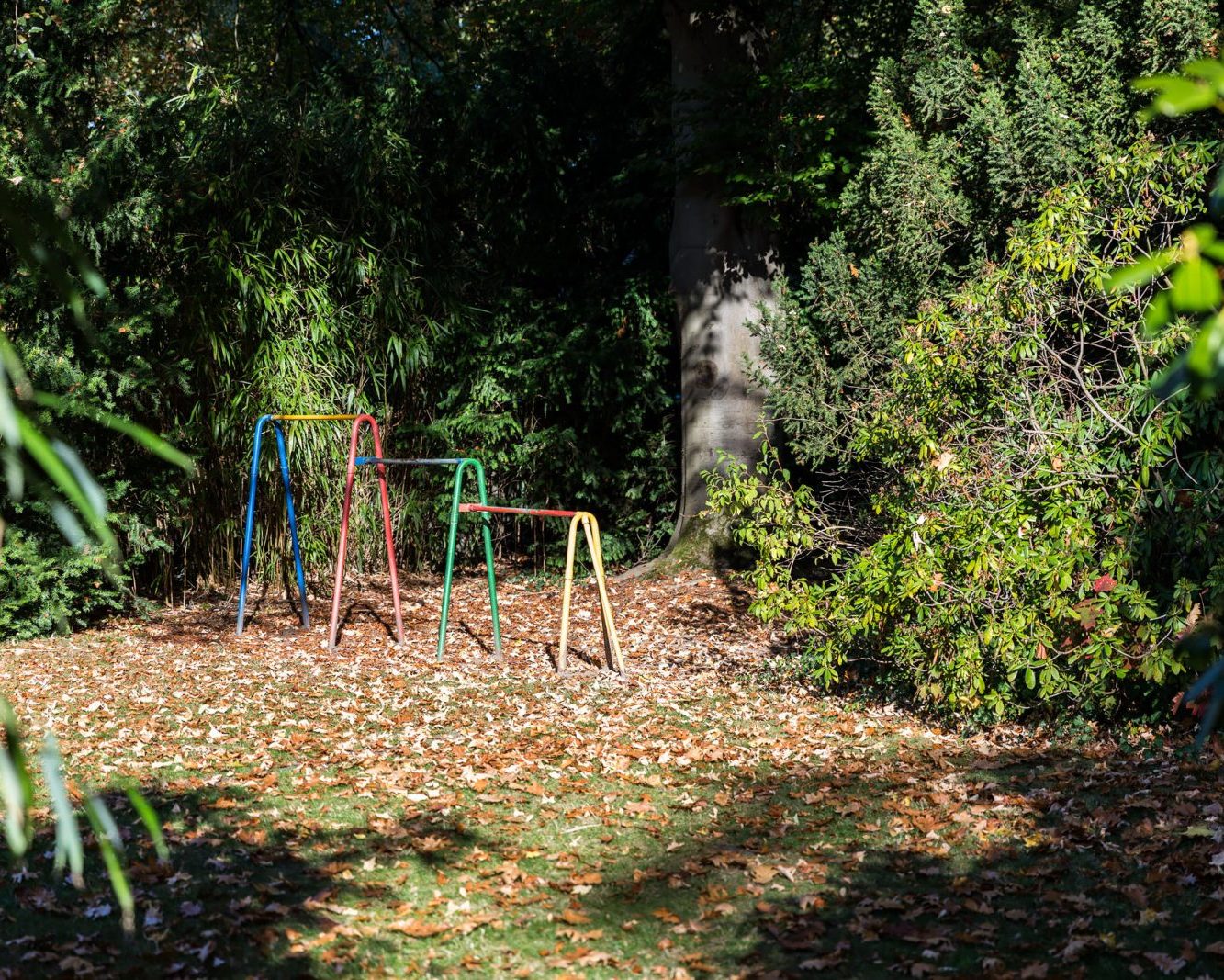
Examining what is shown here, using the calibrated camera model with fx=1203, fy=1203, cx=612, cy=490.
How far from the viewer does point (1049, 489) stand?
527cm

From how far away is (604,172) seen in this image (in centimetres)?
994

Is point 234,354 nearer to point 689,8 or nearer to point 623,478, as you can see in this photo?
point 623,478

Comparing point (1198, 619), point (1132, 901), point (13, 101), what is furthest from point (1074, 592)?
point (13, 101)

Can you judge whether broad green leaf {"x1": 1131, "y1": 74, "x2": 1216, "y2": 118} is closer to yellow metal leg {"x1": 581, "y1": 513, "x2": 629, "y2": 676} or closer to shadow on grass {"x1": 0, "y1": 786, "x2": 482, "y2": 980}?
shadow on grass {"x1": 0, "y1": 786, "x2": 482, "y2": 980}

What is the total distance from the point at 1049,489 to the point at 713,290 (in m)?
4.21

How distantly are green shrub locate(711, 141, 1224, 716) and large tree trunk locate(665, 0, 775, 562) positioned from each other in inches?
117

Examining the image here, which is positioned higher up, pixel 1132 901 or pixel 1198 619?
pixel 1198 619

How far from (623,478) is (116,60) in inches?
190

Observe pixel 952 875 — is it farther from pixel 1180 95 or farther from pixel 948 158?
pixel 948 158

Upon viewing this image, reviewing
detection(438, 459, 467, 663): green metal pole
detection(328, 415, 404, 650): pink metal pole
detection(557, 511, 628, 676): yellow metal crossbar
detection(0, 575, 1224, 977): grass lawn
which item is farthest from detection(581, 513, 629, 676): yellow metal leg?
detection(328, 415, 404, 650): pink metal pole

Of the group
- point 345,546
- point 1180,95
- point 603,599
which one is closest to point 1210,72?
point 1180,95

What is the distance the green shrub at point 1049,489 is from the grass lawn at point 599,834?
44 cm

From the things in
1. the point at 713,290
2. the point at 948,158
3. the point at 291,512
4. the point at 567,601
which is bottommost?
the point at 567,601

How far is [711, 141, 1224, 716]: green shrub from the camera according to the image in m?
5.09
